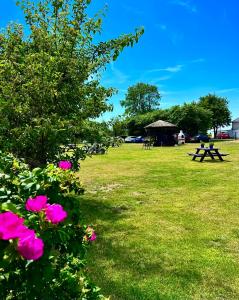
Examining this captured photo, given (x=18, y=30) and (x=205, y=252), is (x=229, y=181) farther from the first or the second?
(x=18, y=30)

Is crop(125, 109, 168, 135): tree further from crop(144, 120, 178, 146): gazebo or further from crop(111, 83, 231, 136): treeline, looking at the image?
crop(144, 120, 178, 146): gazebo

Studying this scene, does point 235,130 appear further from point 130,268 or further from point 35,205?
point 35,205

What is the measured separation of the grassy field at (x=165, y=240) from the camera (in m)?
4.66

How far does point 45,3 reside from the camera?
7582 millimetres

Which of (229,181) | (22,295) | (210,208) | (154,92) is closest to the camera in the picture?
(22,295)

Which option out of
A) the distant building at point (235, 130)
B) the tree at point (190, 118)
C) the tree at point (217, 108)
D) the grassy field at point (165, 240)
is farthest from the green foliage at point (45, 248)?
the distant building at point (235, 130)

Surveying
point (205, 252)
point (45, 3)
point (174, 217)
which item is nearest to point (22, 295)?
point (205, 252)

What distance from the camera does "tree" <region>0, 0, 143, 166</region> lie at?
6527 millimetres

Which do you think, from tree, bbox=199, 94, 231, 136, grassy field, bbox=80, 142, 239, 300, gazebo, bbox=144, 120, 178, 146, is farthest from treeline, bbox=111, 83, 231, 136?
grassy field, bbox=80, 142, 239, 300

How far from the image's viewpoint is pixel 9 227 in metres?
1.62

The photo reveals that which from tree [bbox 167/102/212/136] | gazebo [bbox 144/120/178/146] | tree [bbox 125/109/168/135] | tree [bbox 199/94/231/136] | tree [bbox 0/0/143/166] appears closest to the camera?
tree [bbox 0/0/143/166]

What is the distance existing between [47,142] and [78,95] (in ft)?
4.09

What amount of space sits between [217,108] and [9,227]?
80.2 m

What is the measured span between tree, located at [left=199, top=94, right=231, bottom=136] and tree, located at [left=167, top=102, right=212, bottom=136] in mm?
18343
